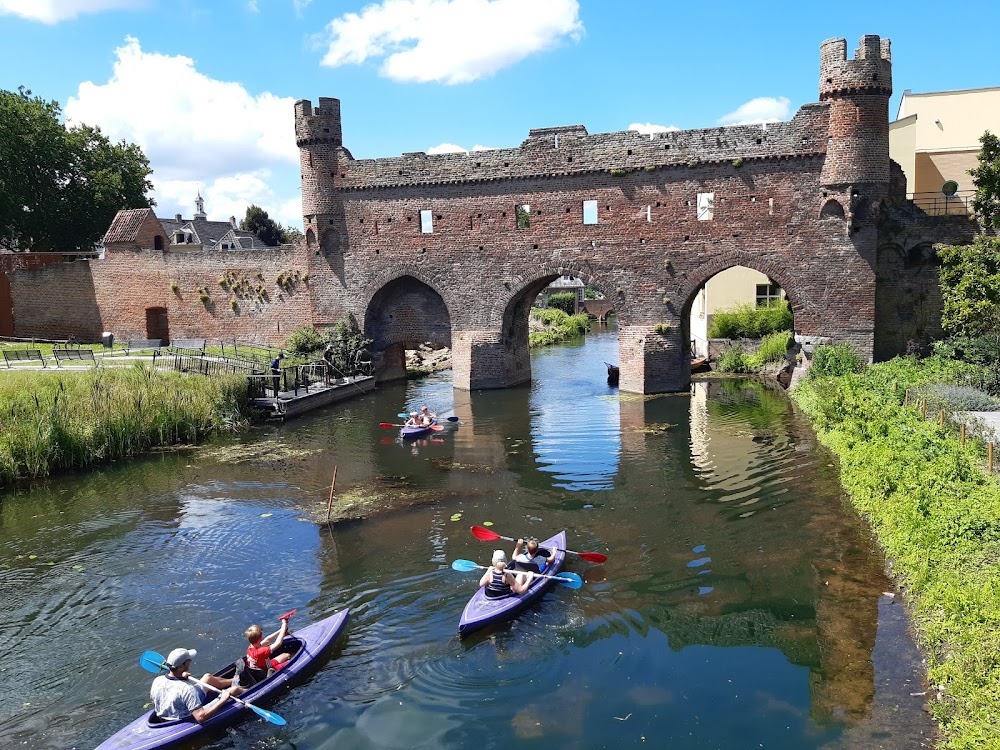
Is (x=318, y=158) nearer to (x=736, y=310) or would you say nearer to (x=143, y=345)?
(x=143, y=345)

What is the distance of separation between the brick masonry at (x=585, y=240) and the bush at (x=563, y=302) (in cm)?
3544

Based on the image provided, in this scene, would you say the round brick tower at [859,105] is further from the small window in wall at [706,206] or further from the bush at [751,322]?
the bush at [751,322]

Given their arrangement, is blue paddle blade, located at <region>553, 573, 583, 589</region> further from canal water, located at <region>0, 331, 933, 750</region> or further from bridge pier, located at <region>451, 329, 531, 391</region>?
bridge pier, located at <region>451, 329, 531, 391</region>

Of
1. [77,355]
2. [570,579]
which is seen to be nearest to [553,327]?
[77,355]

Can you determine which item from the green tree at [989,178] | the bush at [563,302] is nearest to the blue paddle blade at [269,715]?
the green tree at [989,178]

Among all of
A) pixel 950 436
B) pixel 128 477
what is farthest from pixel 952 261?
pixel 128 477

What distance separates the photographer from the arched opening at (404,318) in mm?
31234

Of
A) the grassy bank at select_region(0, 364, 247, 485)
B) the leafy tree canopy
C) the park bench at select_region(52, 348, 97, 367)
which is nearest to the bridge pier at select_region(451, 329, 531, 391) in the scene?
the grassy bank at select_region(0, 364, 247, 485)

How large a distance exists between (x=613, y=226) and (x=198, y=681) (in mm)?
22195

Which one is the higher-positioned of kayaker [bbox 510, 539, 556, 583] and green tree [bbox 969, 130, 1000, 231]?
green tree [bbox 969, 130, 1000, 231]

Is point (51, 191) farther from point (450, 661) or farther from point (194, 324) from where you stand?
point (450, 661)

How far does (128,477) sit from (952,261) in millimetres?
22733

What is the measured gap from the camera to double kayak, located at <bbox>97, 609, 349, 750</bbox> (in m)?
7.94

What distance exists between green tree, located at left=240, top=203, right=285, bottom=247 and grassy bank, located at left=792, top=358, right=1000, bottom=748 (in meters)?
67.3
